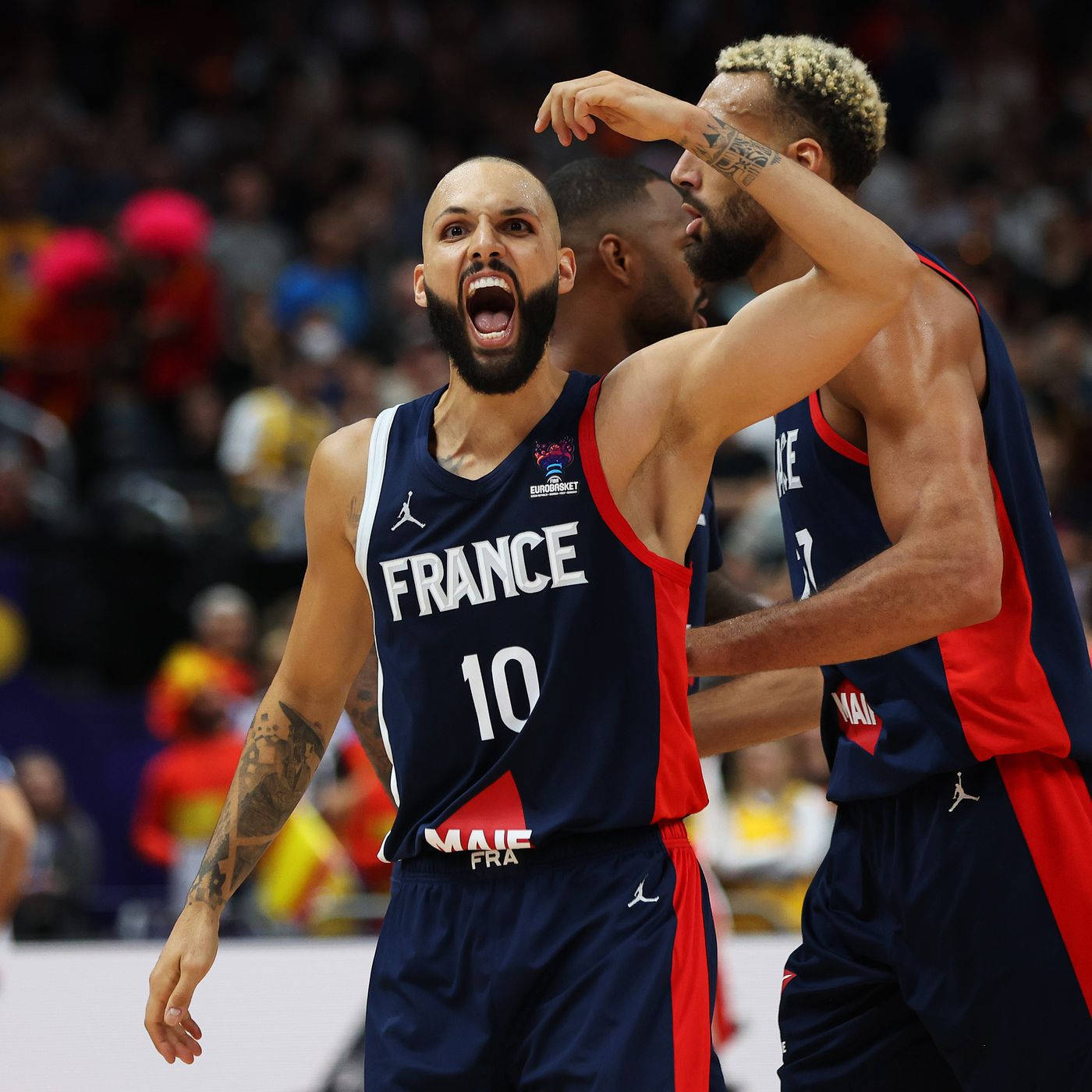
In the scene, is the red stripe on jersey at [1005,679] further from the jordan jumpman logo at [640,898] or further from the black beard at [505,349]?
the black beard at [505,349]

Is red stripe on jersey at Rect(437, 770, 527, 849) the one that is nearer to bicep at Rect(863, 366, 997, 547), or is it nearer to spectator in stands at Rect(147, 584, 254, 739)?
bicep at Rect(863, 366, 997, 547)

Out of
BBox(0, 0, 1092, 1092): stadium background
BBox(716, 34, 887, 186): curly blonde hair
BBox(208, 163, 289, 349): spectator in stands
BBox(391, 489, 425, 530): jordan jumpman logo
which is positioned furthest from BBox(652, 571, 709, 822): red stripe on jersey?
BBox(208, 163, 289, 349): spectator in stands

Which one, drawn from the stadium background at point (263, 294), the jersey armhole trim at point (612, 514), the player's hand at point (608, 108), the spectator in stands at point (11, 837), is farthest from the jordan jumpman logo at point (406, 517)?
the spectator in stands at point (11, 837)

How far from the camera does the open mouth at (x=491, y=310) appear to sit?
11.0ft

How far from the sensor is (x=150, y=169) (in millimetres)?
12375

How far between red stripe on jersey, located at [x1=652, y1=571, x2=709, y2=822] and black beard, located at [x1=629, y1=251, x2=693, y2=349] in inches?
44.5

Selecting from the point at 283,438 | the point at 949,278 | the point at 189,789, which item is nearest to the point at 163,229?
the point at 283,438

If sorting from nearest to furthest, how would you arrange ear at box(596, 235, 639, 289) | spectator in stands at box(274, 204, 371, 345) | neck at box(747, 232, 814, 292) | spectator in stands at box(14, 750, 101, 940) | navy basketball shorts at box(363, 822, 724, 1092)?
navy basketball shorts at box(363, 822, 724, 1092) → neck at box(747, 232, 814, 292) → ear at box(596, 235, 639, 289) → spectator in stands at box(14, 750, 101, 940) → spectator in stands at box(274, 204, 371, 345)

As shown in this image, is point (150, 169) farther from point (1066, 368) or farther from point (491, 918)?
point (491, 918)

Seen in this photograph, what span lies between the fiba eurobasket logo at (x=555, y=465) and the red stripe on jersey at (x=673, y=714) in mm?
241

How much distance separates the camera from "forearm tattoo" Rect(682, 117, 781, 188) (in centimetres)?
321

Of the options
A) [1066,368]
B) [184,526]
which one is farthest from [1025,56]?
[184,526]

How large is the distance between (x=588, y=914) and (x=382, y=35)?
12228 millimetres

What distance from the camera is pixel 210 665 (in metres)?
9.07
